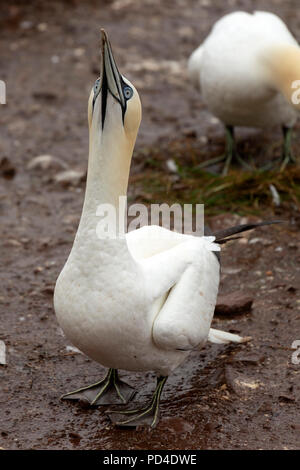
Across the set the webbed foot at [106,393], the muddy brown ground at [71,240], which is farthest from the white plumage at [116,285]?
the muddy brown ground at [71,240]

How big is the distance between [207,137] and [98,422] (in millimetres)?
4416

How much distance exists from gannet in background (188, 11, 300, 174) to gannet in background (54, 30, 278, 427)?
9.43 feet

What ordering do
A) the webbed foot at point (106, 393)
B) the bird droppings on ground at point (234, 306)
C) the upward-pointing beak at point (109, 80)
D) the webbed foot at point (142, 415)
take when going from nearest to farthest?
the upward-pointing beak at point (109, 80)
the webbed foot at point (142, 415)
the webbed foot at point (106, 393)
the bird droppings on ground at point (234, 306)

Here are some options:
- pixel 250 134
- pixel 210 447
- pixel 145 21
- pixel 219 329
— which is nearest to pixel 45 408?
pixel 210 447

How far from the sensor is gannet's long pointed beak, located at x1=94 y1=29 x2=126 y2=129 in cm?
356

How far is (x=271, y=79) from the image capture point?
658 cm

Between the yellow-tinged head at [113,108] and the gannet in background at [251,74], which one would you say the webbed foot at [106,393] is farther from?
the gannet in background at [251,74]

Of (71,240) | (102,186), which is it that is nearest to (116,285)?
(102,186)

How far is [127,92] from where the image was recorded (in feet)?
12.1

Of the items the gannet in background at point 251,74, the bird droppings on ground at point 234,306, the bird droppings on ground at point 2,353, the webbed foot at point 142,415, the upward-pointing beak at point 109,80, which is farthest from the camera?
the gannet in background at point 251,74

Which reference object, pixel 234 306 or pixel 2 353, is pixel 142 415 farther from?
pixel 234 306

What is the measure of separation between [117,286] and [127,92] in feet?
2.81

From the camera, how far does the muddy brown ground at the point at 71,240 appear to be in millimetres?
4047
